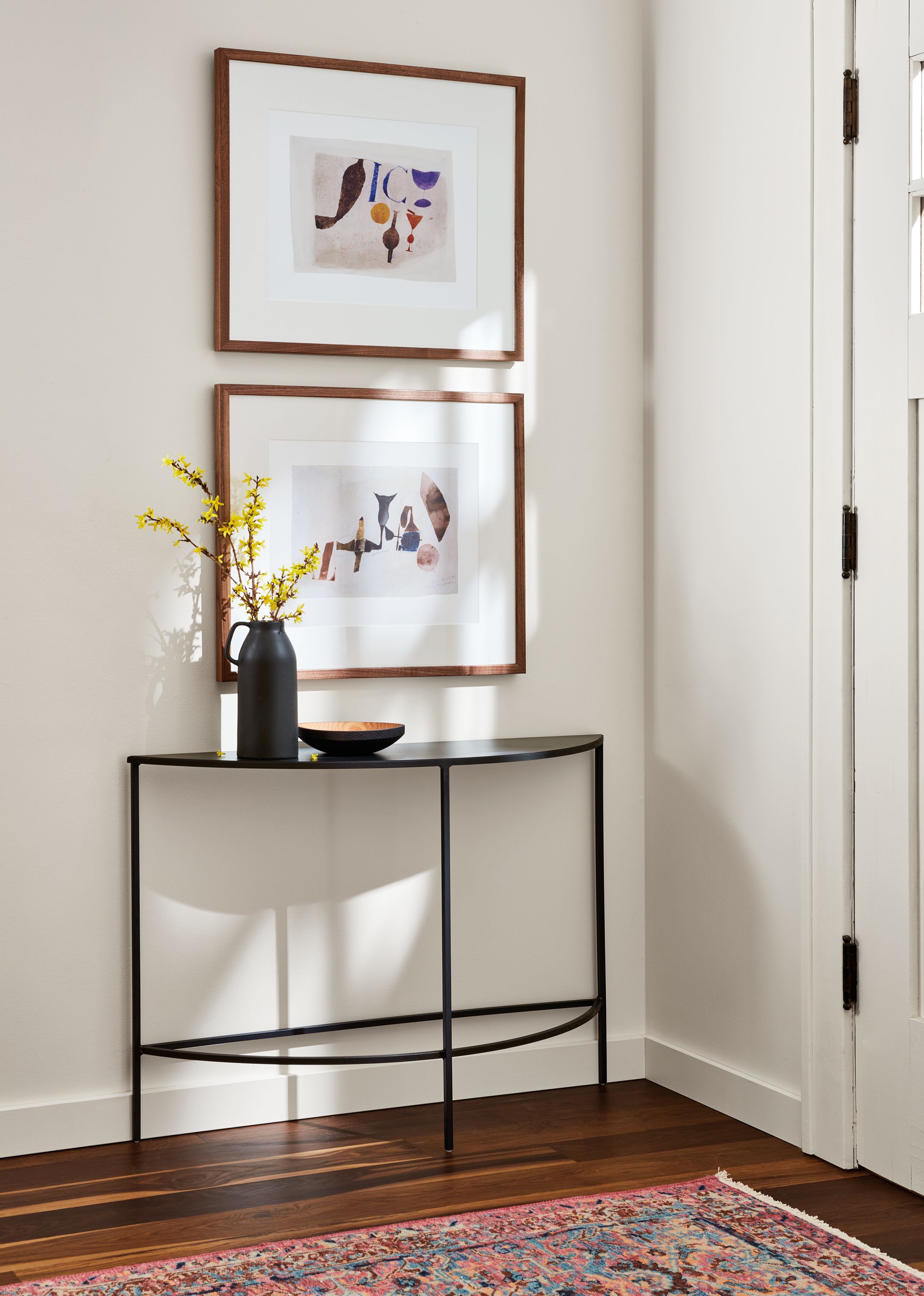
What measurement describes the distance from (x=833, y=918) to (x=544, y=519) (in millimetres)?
1125

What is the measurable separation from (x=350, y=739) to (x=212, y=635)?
41 cm

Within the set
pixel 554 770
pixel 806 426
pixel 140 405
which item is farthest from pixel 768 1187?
pixel 140 405

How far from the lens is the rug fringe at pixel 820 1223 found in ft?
6.43

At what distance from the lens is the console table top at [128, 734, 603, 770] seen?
2488mm

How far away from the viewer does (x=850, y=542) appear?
240cm

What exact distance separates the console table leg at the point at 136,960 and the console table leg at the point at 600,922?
104 centimetres

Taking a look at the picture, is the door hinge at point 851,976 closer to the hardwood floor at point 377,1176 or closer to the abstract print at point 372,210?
the hardwood floor at point 377,1176

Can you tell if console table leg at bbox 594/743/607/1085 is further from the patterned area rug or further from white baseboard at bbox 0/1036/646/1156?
the patterned area rug

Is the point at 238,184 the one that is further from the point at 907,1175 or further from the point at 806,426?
the point at 907,1175

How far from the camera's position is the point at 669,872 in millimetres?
2982

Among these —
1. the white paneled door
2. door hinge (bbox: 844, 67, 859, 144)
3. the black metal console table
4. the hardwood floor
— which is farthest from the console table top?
door hinge (bbox: 844, 67, 859, 144)

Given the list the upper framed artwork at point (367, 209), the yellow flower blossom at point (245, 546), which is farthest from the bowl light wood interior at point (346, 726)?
the upper framed artwork at point (367, 209)

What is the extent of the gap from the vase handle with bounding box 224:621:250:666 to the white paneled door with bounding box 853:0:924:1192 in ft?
3.98

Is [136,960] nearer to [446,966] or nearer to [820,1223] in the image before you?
[446,966]
